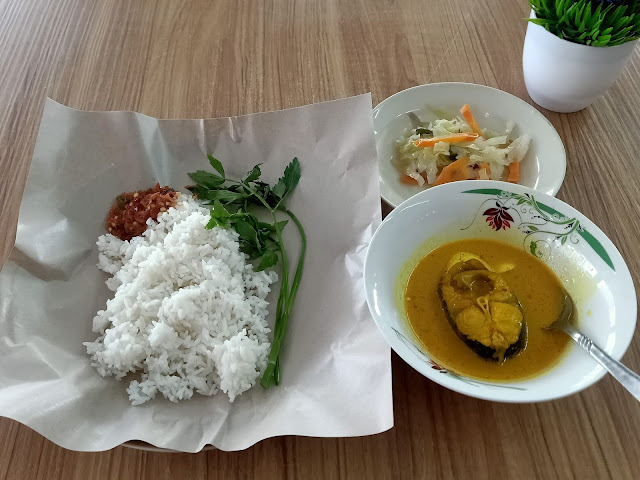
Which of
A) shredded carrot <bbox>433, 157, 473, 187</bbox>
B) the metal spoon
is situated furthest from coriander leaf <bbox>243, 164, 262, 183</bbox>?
the metal spoon

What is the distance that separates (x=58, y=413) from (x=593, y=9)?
1.54 metres

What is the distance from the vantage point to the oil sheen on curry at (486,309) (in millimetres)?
1012

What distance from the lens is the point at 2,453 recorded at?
106cm

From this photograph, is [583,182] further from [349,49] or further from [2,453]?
[2,453]

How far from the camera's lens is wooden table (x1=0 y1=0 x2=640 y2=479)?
1.03m

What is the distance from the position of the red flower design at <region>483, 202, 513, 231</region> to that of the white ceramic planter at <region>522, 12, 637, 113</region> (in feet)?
1.89

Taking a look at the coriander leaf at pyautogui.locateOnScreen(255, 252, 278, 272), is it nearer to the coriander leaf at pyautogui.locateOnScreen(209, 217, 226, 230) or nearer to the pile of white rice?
the pile of white rice

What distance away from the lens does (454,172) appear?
4.91 feet

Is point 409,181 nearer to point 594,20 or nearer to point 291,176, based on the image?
point 291,176

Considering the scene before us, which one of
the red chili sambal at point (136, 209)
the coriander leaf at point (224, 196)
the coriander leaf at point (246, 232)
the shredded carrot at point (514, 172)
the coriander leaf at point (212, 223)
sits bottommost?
the shredded carrot at point (514, 172)

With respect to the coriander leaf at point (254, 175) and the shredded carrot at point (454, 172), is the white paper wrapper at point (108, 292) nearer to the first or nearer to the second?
the coriander leaf at point (254, 175)

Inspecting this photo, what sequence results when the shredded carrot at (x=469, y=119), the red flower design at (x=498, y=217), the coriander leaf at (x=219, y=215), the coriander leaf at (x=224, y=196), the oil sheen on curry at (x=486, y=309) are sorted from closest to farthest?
1. the oil sheen on curry at (x=486, y=309)
2. the red flower design at (x=498, y=217)
3. the coriander leaf at (x=219, y=215)
4. the coriander leaf at (x=224, y=196)
5. the shredded carrot at (x=469, y=119)

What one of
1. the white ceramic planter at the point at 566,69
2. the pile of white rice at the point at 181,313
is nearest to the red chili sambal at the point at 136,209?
the pile of white rice at the point at 181,313

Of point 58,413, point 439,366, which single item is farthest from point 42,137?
point 439,366
